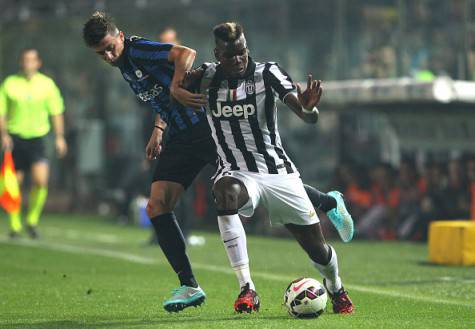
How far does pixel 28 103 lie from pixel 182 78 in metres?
9.43

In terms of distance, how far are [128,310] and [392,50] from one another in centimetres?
1099

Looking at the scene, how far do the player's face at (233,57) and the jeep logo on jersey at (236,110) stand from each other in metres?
0.21

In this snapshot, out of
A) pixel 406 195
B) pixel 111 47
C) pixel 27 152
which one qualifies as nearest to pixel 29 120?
pixel 27 152

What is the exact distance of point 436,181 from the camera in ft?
60.5

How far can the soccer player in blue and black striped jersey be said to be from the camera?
8.78m

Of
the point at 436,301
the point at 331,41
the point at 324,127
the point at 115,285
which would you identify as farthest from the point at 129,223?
the point at 436,301

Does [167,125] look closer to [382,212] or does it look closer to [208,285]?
[208,285]

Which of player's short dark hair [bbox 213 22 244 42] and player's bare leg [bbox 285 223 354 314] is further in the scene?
player's bare leg [bbox 285 223 354 314]

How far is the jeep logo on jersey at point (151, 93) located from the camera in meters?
9.09

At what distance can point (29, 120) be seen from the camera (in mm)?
17750

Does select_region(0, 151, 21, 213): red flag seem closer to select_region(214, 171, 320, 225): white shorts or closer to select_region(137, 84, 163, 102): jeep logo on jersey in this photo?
select_region(137, 84, 163, 102): jeep logo on jersey

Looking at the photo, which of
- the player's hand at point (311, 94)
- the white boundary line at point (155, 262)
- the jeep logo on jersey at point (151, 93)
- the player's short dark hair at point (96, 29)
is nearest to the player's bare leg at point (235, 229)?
the player's hand at point (311, 94)

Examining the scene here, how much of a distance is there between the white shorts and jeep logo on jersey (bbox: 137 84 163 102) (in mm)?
959

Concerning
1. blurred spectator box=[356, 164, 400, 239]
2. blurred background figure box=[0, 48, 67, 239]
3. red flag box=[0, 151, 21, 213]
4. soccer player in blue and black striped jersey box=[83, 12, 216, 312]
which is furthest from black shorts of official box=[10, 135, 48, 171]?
soccer player in blue and black striped jersey box=[83, 12, 216, 312]
